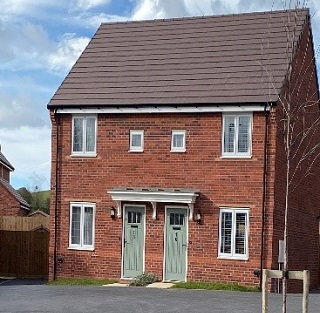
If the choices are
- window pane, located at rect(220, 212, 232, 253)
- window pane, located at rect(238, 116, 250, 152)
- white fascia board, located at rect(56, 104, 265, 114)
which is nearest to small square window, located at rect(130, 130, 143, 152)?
white fascia board, located at rect(56, 104, 265, 114)

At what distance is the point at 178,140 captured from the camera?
22.9 meters

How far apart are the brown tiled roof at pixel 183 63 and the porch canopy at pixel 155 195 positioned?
2.89m

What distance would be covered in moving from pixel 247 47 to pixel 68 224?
29.0 feet

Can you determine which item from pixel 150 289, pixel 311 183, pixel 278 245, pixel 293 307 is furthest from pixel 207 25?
pixel 293 307

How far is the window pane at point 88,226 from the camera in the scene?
77.7 ft

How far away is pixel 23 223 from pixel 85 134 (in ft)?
32.1

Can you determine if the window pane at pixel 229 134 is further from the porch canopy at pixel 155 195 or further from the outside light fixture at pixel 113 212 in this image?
the outside light fixture at pixel 113 212

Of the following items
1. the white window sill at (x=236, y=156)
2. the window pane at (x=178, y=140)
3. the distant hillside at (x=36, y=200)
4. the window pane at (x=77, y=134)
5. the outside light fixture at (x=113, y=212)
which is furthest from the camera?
the distant hillside at (x=36, y=200)

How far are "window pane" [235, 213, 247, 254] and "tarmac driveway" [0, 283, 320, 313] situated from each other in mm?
1932

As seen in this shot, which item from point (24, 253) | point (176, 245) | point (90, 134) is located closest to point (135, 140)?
point (90, 134)

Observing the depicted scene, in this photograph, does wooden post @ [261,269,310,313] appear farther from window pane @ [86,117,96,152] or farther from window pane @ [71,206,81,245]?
window pane @ [86,117,96,152]

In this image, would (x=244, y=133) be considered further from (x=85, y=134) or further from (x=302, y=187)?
(x=85, y=134)

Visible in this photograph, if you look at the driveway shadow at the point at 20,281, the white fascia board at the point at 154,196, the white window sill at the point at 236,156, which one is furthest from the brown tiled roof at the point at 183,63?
the driveway shadow at the point at 20,281

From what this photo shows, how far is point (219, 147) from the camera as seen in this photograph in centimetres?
2236
